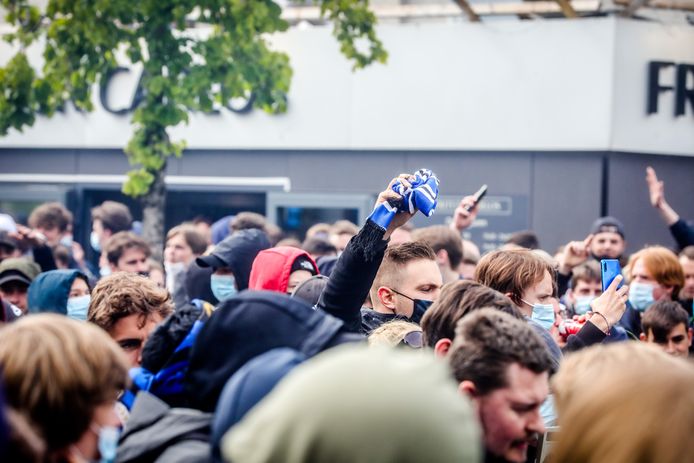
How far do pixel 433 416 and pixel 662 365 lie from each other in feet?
2.07

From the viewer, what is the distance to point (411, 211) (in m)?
4.59

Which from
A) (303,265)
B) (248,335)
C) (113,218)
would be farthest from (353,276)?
(113,218)

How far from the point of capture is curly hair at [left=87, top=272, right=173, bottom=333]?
449 cm

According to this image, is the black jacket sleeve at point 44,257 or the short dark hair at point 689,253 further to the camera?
the short dark hair at point 689,253

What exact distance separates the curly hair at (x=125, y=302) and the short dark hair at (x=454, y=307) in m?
1.34

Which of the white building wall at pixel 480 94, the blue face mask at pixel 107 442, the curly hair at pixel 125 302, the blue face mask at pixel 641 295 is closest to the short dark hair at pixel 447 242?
the blue face mask at pixel 641 295

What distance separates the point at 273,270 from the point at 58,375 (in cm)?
318

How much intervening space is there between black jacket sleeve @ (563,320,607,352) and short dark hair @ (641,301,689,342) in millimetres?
1944

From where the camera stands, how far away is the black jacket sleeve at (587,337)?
16.3 ft

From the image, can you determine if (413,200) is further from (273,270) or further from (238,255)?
(238,255)

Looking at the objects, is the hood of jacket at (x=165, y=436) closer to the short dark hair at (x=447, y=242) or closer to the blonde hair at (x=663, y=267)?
the short dark hair at (x=447, y=242)

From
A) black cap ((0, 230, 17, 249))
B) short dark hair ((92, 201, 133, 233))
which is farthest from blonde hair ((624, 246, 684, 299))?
short dark hair ((92, 201, 133, 233))

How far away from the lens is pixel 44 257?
8398 mm

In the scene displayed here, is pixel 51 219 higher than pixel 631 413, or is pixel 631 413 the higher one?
pixel 631 413
